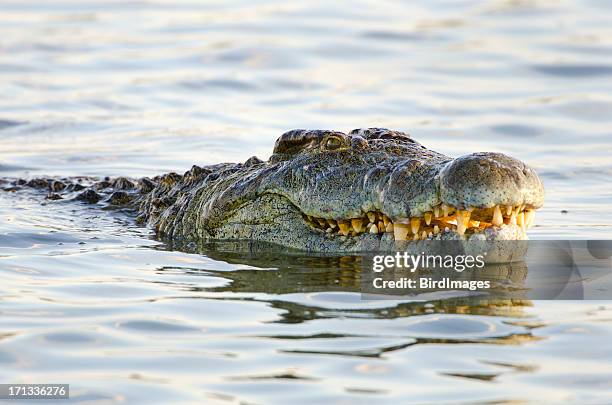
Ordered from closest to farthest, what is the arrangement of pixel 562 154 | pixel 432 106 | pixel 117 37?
1. pixel 562 154
2. pixel 432 106
3. pixel 117 37

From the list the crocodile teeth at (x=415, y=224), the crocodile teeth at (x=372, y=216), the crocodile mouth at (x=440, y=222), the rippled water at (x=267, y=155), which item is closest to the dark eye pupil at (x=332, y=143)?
the crocodile mouth at (x=440, y=222)

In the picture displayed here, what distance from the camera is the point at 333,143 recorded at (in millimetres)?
7152

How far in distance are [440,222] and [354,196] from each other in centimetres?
53

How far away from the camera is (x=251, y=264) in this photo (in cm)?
700

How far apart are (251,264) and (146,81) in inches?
403

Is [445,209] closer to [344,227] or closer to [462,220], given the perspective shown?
→ [462,220]

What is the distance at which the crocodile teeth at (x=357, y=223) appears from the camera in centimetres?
686

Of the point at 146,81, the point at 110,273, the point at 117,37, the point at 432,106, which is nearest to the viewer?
the point at 110,273

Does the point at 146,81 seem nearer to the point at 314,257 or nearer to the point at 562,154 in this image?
the point at 562,154

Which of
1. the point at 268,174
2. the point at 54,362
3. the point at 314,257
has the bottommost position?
the point at 54,362

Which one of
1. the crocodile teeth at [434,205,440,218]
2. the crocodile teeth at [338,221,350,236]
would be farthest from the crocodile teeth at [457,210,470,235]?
the crocodile teeth at [338,221,350,236]

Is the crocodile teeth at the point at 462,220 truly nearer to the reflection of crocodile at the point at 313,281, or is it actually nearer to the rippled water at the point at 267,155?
the reflection of crocodile at the point at 313,281

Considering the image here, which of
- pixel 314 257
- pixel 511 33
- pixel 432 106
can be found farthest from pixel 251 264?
pixel 511 33

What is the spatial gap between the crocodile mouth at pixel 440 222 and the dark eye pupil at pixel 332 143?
0.47 meters
